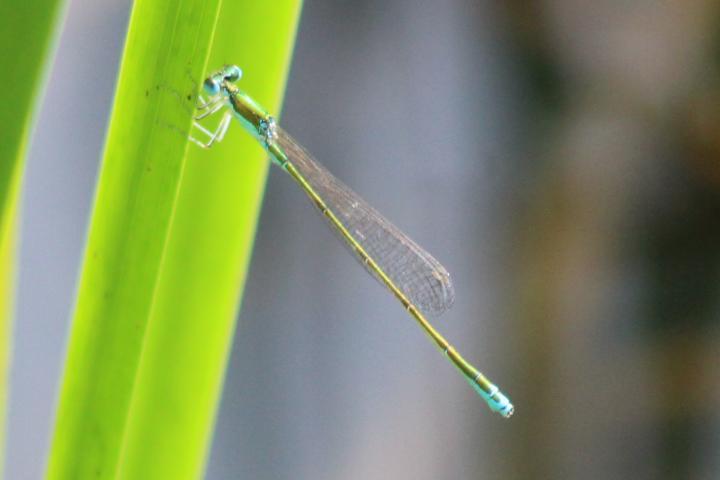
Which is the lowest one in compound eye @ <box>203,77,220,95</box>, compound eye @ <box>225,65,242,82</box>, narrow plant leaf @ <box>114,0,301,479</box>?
narrow plant leaf @ <box>114,0,301,479</box>

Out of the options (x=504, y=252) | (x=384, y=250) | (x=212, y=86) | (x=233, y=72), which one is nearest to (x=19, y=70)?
(x=233, y=72)

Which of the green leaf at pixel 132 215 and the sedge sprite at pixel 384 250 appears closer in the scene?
the green leaf at pixel 132 215

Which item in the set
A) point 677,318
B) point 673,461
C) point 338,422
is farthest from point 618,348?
point 338,422

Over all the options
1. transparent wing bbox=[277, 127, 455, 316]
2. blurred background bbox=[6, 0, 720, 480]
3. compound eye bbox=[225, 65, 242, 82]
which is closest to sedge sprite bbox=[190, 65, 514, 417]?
transparent wing bbox=[277, 127, 455, 316]

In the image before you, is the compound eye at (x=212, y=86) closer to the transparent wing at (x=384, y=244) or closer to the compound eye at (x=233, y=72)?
the compound eye at (x=233, y=72)

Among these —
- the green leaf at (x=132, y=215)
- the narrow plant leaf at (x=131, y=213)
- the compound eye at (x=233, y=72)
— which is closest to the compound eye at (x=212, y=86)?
the compound eye at (x=233, y=72)

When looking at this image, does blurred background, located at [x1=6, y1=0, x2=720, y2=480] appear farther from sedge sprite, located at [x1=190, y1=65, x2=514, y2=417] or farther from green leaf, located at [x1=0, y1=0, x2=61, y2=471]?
green leaf, located at [x1=0, y1=0, x2=61, y2=471]

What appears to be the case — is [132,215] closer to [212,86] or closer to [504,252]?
[212,86]
